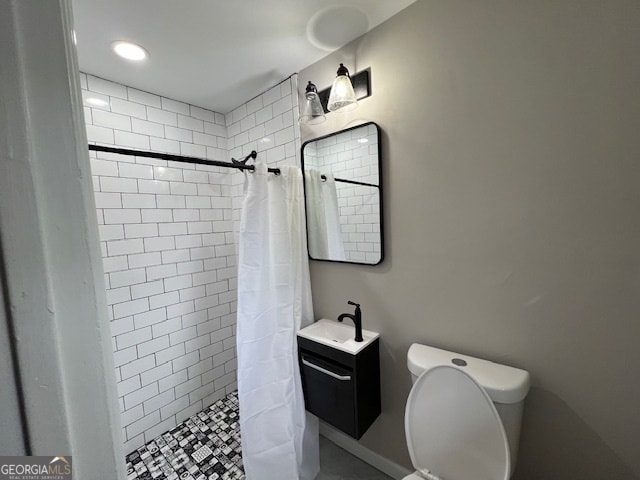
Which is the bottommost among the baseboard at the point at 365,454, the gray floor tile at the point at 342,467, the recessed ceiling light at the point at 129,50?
the gray floor tile at the point at 342,467

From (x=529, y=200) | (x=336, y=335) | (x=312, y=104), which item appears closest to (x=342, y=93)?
(x=312, y=104)

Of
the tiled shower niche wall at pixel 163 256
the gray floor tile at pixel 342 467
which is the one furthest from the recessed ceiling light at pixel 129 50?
the gray floor tile at pixel 342 467

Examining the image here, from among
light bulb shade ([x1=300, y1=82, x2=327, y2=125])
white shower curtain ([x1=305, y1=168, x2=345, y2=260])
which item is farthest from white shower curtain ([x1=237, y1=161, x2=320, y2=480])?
light bulb shade ([x1=300, y1=82, x2=327, y2=125])

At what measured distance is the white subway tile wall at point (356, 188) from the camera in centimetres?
140

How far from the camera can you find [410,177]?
128cm

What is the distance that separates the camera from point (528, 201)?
1.00 meters

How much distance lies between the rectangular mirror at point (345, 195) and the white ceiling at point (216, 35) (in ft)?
1.60

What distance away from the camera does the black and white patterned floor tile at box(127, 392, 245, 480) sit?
1605 mm

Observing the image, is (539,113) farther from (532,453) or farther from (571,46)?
(532,453)

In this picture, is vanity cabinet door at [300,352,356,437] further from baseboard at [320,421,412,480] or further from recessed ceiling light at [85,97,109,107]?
recessed ceiling light at [85,97,109,107]

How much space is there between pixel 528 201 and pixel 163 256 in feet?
7.07

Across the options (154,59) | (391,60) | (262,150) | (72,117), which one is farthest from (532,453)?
(154,59)

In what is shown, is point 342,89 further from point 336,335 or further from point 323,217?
point 336,335

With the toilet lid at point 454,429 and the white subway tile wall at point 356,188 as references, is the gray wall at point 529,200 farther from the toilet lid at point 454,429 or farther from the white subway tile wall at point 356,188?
the toilet lid at point 454,429
